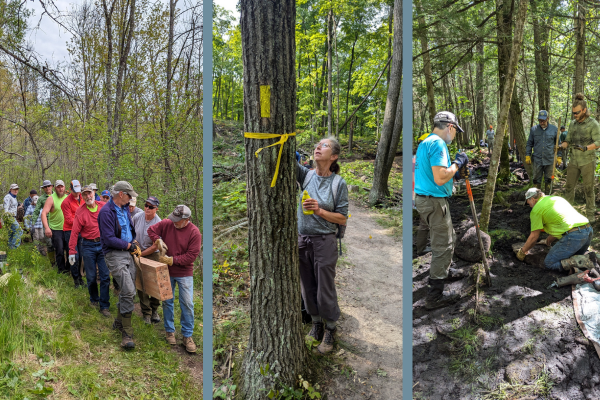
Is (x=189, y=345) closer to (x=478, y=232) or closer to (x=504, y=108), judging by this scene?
(x=478, y=232)

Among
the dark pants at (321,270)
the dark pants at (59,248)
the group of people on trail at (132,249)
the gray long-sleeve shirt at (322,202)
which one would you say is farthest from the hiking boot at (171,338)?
the dark pants at (59,248)

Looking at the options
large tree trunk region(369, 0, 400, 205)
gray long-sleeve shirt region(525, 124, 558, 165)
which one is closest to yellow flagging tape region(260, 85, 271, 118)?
large tree trunk region(369, 0, 400, 205)

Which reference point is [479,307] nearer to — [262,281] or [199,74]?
[262,281]

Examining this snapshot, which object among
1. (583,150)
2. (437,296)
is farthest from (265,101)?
(583,150)

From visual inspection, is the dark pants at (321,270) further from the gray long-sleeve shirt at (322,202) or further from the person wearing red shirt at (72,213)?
the person wearing red shirt at (72,213)

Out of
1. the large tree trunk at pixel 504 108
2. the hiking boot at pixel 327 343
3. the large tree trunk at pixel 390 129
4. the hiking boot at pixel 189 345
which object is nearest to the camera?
the large tree trunk at pixel 390 129

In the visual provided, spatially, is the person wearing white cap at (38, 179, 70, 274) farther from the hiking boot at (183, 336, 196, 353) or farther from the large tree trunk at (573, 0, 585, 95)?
the large tree trunk at (573, 0, 585, 95)

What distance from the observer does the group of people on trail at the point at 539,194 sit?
2.73m

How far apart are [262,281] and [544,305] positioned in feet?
7.71

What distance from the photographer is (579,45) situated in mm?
2781

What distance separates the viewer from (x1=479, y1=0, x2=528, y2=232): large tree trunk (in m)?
2.71

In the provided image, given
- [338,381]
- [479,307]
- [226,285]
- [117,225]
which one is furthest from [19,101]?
[479,307]

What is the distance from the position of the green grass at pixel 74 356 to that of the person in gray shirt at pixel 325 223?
221 cm

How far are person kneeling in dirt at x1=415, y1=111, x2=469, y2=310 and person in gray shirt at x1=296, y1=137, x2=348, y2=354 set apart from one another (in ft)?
2.41
